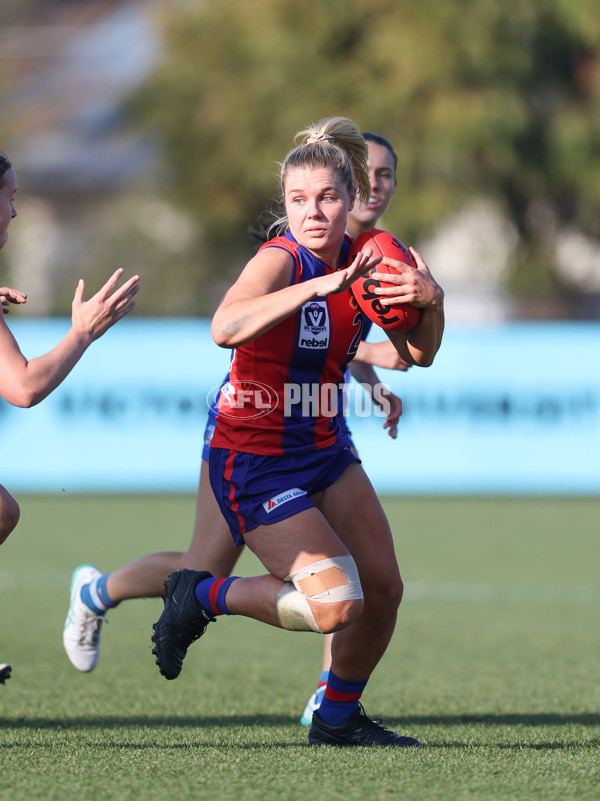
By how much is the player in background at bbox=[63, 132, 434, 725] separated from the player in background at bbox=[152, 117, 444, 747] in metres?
0.47

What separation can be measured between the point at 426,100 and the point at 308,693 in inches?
700

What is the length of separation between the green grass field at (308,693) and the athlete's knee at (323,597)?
477mm

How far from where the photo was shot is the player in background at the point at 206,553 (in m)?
5.13

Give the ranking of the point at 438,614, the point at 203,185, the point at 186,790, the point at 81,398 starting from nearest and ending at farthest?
the point at 186,790 → the point at 438,614 → the point at 81,398 → the point at 203,185

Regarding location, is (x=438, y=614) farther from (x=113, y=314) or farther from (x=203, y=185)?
(x=203, y=185)

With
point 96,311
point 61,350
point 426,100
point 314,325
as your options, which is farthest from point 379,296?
point 426,100

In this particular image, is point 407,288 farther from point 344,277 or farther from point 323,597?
point 323,597

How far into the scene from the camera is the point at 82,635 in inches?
228

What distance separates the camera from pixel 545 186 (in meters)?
23.4

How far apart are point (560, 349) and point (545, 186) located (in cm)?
906

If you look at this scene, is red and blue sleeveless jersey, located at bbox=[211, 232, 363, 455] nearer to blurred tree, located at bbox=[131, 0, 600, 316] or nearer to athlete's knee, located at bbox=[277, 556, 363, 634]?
athlete's knee, located at bbox=[277, 556, 363, 634]

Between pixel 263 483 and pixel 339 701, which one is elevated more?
pixel 263 483

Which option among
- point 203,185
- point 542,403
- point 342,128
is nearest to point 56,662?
point 342,128

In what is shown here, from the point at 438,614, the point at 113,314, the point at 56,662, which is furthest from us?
the point at 438,614
